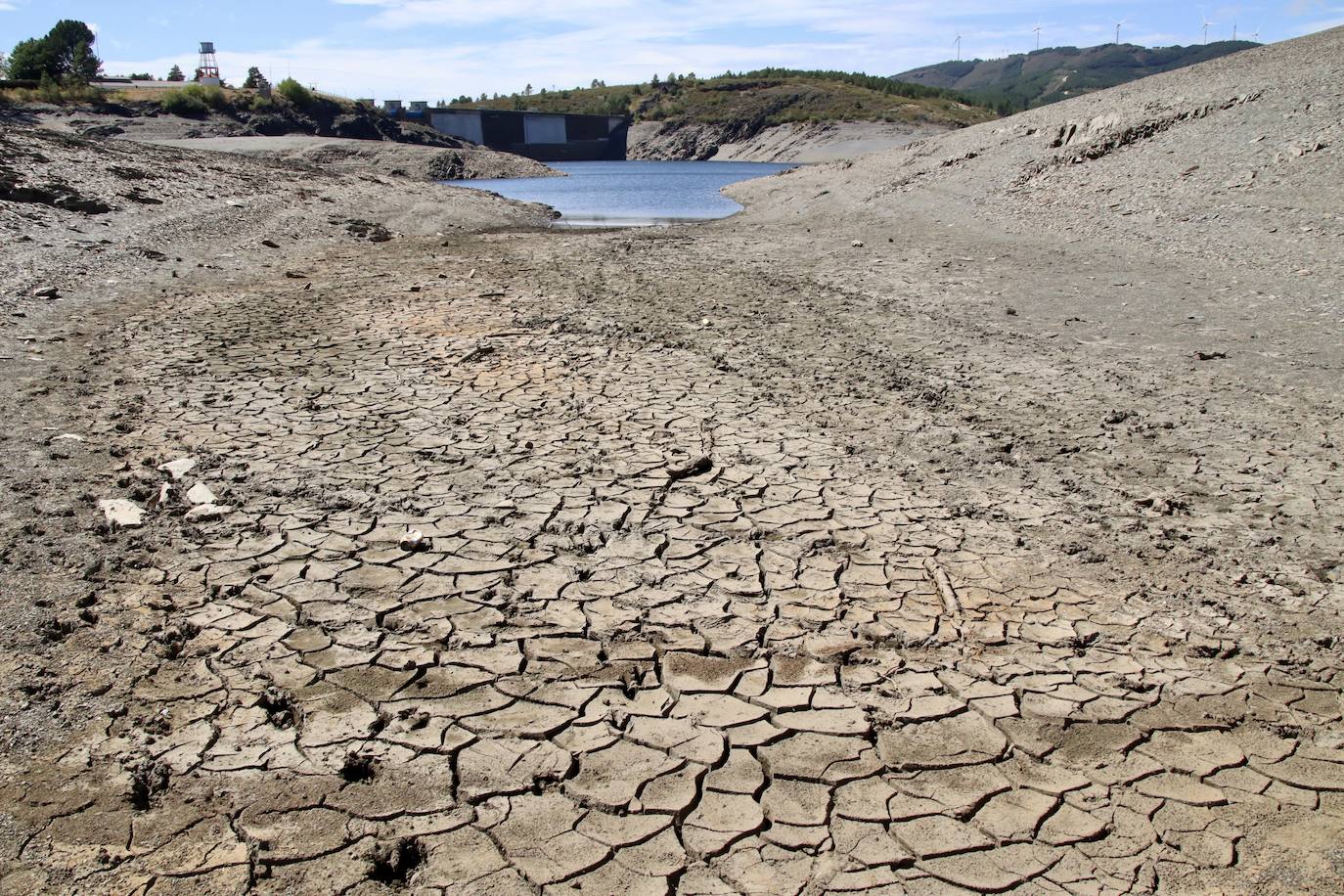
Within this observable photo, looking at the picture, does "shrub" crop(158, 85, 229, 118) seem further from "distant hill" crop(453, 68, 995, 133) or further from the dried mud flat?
"distant hill" crop(453, 68, 995, 133)

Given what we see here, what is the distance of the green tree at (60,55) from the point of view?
200 ft

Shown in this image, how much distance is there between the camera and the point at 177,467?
17.7 feet

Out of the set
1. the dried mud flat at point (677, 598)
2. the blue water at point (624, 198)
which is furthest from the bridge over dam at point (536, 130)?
the dried mud flat at point (677, 598)

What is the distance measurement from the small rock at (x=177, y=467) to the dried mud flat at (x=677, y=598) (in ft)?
0.10

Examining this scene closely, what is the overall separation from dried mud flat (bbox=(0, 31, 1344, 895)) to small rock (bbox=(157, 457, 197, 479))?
1.2 inches

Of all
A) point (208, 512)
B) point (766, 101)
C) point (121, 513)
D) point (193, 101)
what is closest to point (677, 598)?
point (208, 512)

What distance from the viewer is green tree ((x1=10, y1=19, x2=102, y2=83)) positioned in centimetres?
6100

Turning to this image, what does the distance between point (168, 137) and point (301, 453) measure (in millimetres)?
42666

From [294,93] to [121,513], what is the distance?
59385mm

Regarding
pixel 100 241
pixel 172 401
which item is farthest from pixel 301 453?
pixel 100 241

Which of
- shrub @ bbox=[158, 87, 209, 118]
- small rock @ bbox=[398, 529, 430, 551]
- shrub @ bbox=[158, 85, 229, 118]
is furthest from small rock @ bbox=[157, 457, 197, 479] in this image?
shrub @ bbox=[158, 85, 229, 118]

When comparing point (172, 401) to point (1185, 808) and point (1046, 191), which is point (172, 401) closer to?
point (1185, 808)

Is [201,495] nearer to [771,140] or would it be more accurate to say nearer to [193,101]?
[193,101]

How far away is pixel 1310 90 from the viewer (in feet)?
49.3
